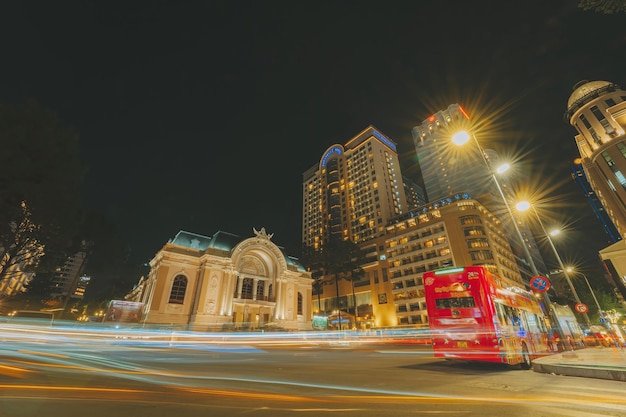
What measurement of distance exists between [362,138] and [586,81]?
7197 cm

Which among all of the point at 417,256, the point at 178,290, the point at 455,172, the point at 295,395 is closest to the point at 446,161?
the point at 455,172

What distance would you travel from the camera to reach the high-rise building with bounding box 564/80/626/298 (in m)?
37.7

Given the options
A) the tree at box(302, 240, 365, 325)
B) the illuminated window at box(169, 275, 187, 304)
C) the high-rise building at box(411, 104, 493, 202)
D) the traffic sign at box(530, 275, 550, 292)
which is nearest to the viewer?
the traffic sign at box(530, 275, 550, 292)

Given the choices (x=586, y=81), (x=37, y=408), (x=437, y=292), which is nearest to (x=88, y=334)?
(x=37, y=408)

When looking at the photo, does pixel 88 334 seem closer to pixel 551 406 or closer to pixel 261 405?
pixel 261 405

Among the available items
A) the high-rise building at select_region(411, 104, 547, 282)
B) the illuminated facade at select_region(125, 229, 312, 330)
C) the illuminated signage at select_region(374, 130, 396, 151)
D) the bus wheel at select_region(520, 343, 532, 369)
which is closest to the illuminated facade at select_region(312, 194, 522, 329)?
the high-rise building at select_region(411, 104, 547, 282)

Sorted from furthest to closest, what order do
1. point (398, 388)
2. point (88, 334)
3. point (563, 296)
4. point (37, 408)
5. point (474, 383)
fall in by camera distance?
point (563, 296) < point (88, 334) < point (474, 383) < point (398, 388) < point (37, 408)

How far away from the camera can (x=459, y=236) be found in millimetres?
63406

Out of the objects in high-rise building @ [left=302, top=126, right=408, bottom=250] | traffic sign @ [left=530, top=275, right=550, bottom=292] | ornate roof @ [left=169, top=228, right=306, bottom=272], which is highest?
high-rise building @ [left=302, top=126, right=408, bottom=250]

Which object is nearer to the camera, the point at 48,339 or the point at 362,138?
the point at 48,339

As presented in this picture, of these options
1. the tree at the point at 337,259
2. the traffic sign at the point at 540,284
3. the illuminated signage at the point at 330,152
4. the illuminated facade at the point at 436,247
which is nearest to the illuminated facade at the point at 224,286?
the tree at the point at 337,259

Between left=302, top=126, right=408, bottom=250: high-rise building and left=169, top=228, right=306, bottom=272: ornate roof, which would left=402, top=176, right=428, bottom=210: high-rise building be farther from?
left=169, top=228, right=306, bottom=272: ornate roof

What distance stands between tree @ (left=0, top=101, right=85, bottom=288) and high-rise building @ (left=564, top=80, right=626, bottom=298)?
62458 millimetres

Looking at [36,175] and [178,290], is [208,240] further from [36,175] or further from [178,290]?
[36,175]
